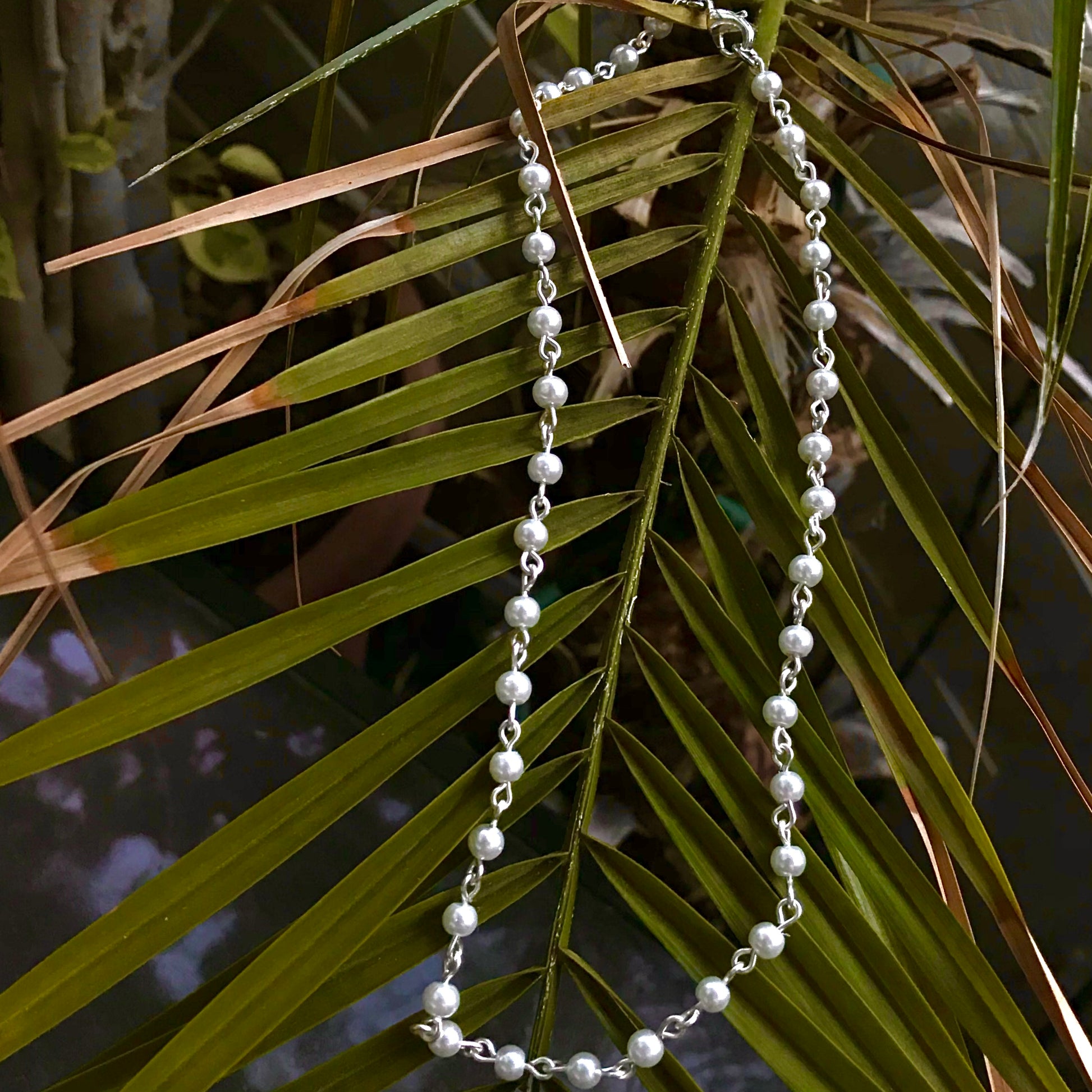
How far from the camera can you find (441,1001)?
384mm

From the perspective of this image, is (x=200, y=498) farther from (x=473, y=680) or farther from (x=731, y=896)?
(x=731, y=896)

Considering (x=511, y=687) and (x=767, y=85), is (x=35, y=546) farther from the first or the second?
(x=767, y=85)

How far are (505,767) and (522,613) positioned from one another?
0.07 m

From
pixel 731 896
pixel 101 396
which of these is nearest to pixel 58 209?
pixel 101 396

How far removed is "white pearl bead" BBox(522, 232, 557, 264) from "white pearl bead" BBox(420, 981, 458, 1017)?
340 millimetres

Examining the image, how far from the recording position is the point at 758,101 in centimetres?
46

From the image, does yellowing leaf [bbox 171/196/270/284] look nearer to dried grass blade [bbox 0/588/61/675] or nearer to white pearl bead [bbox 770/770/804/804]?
dried grass blade [bbox 0/588/61/675]

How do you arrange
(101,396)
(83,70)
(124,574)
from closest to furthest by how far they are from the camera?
1. (101,396)
2. (83,70)
3. (124,574)

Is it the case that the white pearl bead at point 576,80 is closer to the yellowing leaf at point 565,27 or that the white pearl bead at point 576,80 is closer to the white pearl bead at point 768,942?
the yellowing leaf at point 565,27

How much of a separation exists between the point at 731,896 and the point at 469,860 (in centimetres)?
13

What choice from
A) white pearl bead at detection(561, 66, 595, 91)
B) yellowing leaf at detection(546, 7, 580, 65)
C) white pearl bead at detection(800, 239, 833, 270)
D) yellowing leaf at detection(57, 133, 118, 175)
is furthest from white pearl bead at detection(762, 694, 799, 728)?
yellowing leaf at detection(57, 133, 118, 175)

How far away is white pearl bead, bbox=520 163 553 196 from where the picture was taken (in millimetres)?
406

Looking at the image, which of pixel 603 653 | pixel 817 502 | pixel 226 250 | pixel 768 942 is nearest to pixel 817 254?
pixel 817 502

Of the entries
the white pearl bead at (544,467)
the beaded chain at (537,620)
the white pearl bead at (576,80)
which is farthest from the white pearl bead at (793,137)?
the white pearl bead at (544,467)
